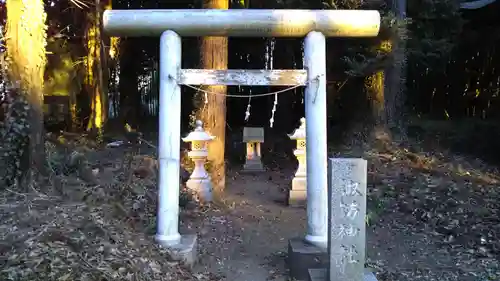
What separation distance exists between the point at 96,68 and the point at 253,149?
703 cm

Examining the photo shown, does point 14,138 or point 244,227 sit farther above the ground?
point 14,138

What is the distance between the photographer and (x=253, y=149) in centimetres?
1304

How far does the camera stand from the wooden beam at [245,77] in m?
5.39

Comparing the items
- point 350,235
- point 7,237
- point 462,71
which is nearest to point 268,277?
point 350,235

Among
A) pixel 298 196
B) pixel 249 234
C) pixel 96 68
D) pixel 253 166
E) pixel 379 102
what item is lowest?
pixel 249 234

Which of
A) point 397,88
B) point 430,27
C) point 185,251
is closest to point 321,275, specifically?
point 185,251

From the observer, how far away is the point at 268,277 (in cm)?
547

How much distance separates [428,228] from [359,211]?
3.34 meters

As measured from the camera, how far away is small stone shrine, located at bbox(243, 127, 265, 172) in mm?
12859

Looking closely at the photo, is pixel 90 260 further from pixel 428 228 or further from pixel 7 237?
pixel 428 228

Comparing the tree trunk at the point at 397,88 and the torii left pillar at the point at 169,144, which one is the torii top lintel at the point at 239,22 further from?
the tree trunk at the point at 397,88

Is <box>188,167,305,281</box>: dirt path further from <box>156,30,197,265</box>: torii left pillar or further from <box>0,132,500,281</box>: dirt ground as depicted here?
<box>156,30,197,265</box>: torii left pillar

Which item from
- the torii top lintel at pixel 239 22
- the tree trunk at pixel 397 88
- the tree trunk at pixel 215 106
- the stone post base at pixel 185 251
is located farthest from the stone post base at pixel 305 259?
the tree trunk at pixel 397 88

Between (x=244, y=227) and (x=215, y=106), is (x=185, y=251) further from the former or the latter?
(x=215, y=106)
